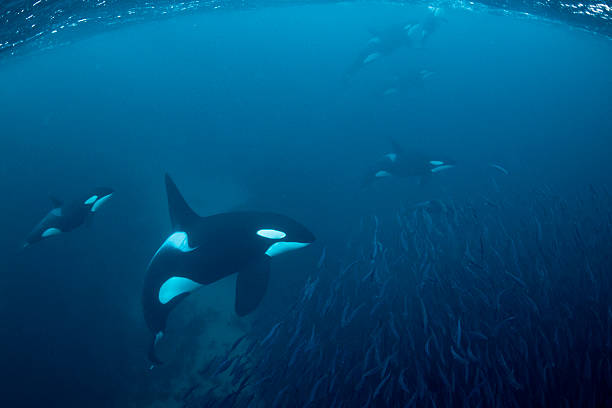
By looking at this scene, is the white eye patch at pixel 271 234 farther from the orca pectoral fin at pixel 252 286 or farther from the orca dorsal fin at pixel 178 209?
the orca dorsal fin at pixel 178 209

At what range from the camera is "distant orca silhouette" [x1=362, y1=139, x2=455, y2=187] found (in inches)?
439

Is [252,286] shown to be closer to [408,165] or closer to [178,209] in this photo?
[178,209]

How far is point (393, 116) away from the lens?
22172 millimetres

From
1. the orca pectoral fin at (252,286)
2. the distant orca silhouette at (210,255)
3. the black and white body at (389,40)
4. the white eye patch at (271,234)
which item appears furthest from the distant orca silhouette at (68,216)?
the black and white body at (389,40)

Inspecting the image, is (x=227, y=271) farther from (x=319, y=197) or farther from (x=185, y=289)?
(x=319, y=197)

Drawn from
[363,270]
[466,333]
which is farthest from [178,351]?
[466,333]

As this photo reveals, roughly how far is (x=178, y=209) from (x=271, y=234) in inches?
76.8

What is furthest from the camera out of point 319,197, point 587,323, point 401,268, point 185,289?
Answer: point 319,197

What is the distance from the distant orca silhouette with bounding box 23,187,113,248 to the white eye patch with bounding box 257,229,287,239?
5928mm

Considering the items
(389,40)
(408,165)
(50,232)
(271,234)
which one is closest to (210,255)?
(271,234)

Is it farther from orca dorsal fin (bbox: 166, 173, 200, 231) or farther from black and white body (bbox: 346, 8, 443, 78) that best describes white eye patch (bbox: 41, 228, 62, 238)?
black and white body (bbox: 346, 8, 443, 78)

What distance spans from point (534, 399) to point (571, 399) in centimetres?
56

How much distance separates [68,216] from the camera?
30.0 feet

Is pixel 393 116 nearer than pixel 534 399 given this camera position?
No
